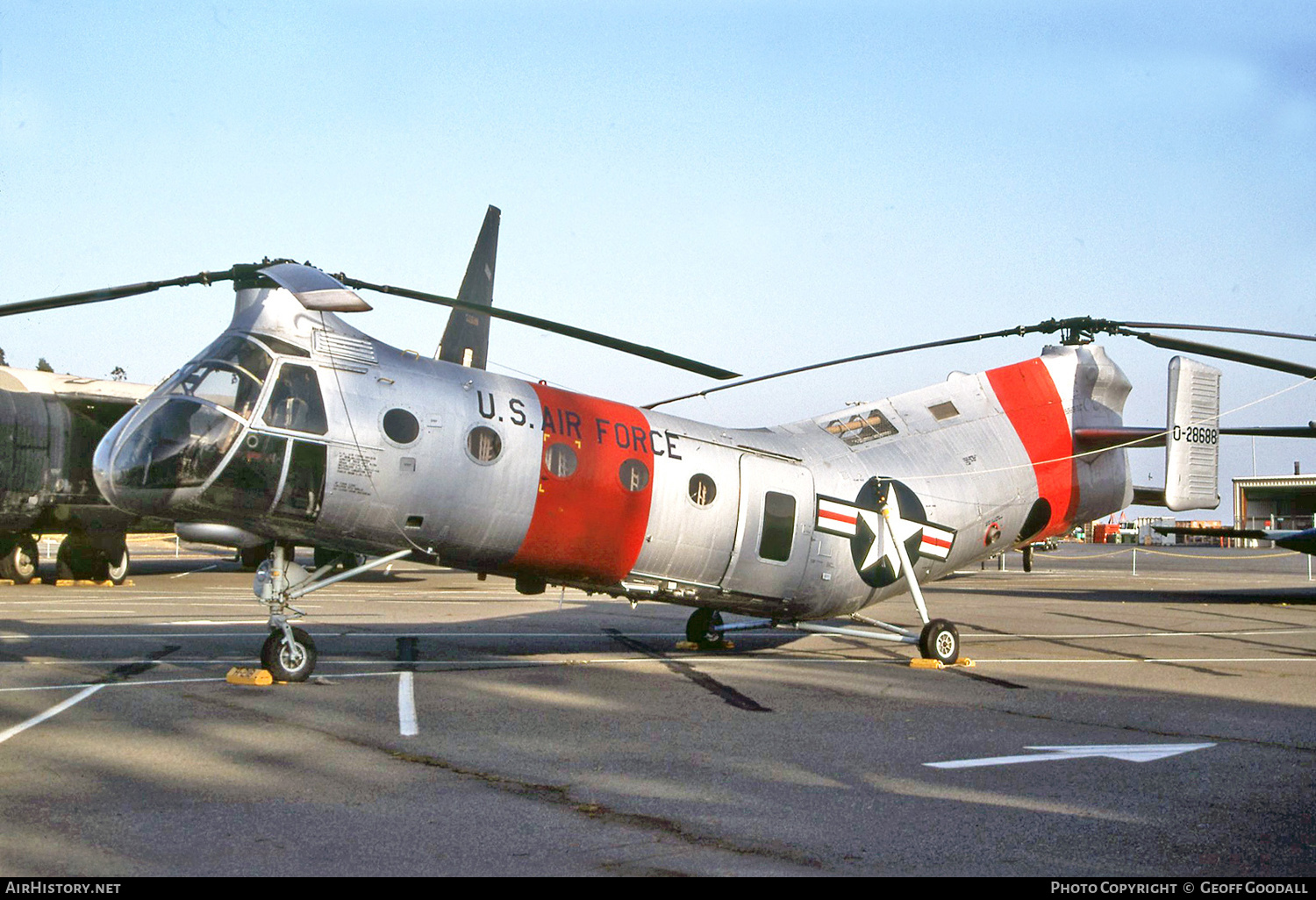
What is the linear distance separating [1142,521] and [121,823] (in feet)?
394

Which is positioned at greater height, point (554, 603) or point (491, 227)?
point (491, 227)

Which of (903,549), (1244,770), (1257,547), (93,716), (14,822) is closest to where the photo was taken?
(14,822)

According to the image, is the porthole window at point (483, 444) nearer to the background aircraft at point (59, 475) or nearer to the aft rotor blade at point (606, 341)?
the aft rotor blade at point (606, 341)

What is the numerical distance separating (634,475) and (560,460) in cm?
96

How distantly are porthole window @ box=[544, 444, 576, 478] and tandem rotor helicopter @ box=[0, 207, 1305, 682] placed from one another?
0.08ft

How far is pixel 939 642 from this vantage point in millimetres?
14273

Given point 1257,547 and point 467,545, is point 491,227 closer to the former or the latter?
point 467,545

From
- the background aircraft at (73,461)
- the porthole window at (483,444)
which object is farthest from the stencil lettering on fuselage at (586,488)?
the background aircraft at (73,461)

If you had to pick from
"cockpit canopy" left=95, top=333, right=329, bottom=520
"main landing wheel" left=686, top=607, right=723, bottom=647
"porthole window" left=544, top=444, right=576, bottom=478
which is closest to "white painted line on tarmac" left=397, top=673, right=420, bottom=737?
"cockpit canopy" left=95, top=333, right=329, bottom=520

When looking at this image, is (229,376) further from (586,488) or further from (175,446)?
(586,488)

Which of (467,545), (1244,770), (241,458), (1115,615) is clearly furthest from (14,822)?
(1115,615)

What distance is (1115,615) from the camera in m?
22.8

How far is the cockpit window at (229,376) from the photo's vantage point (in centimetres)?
1063

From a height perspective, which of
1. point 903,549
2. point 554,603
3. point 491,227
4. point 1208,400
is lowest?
point 554,603
